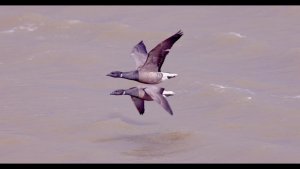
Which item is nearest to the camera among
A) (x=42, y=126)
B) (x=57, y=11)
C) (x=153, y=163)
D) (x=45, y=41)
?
(x=153, y=163)

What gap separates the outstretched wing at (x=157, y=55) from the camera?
653 inches

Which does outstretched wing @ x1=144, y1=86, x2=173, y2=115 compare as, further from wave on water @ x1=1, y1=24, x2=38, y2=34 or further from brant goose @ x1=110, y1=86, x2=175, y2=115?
wave on water @ x1=1, y1=24, x2=38, y2=34

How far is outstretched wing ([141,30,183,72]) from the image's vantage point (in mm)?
16594

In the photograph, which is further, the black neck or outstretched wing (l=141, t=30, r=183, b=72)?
the black neck

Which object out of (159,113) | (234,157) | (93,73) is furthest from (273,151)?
(93,73)

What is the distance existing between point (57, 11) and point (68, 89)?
6.18 metres

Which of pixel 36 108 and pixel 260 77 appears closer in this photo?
pixel 36 108

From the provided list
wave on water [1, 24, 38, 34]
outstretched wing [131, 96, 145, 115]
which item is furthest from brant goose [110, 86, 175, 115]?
wave on water [1, 24, 38, 34]

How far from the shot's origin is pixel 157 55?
16844 millimetres

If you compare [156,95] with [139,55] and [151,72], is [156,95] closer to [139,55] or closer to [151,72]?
[151,72]

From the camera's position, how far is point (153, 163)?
16.3 metres

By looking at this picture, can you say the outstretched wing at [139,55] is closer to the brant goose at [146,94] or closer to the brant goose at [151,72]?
the brant goose at [151,72]

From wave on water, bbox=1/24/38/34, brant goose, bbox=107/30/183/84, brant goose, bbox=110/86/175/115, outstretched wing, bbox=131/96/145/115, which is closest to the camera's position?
brant goose, bbox=110/86/175/115

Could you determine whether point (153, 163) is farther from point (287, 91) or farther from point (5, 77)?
point (5, 77)
